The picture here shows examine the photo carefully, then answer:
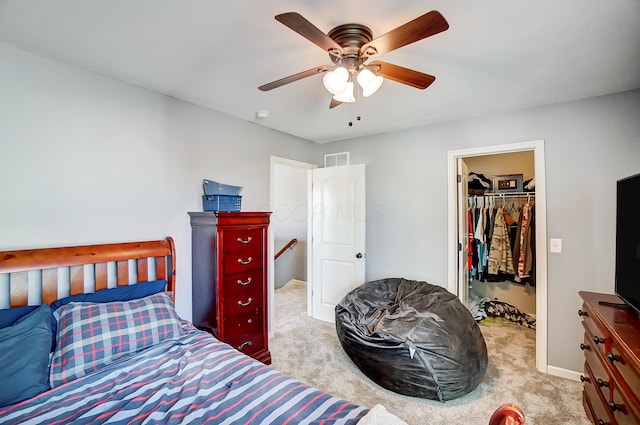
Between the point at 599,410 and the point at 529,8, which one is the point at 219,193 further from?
the point at 599,410

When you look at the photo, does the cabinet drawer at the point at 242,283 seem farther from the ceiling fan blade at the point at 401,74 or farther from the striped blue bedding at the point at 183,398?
the ceiling fan blade at the point at 401,74

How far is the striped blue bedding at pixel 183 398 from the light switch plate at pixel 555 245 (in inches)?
97.0

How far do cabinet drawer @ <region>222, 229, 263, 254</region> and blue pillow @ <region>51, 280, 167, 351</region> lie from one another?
541 millimetres

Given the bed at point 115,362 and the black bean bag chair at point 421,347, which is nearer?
the bed at point 115,362

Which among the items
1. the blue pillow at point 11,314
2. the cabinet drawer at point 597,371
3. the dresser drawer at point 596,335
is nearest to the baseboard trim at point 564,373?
the cabinet drawer at point 597,371

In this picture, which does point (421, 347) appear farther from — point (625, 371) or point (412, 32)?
point (412, 32)

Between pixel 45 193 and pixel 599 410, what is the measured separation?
3643 millimetres

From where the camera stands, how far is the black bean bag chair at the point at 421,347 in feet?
6.98

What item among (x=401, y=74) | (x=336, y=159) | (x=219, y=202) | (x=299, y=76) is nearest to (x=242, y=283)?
(x=219, y=202)

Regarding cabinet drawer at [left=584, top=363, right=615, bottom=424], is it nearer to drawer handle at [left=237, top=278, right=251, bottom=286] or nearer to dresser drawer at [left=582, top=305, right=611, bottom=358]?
dresser drawer at [left=582, top=305, right=611, bottom=358]

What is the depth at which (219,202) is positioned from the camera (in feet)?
8.75

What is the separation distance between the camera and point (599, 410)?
168 cm

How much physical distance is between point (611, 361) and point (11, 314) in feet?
10.5

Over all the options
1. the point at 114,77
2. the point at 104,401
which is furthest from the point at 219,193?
the point at 104,401
